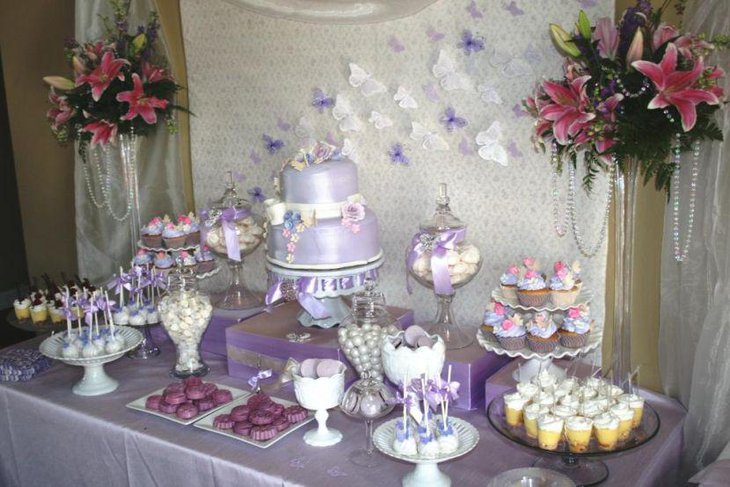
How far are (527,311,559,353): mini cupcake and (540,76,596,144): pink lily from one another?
42 cm

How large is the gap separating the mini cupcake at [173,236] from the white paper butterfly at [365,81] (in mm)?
771

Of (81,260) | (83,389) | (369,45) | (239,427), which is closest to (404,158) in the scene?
(369,45)

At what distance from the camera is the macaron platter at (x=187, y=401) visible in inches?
75.6

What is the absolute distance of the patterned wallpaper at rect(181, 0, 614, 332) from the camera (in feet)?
6.77

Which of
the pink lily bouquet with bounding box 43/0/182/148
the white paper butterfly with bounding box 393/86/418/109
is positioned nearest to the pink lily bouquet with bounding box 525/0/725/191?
the white paper butterfly with bounding box 393/86/418/109

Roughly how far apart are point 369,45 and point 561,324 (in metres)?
1.05

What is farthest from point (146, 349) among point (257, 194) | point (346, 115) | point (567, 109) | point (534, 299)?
point (567, 109)

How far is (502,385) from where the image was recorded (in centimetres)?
184

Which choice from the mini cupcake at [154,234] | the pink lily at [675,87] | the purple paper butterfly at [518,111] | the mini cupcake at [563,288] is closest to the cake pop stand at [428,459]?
the mini cupcake at [563,288]

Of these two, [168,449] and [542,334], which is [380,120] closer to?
[542,334]

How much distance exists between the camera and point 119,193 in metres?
3.01

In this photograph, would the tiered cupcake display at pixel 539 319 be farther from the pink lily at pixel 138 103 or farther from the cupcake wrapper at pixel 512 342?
the pink lily at pixel 138 103

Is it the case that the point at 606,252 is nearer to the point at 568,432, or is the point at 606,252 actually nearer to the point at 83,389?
the point at 568,432

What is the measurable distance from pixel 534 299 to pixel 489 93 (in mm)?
633
